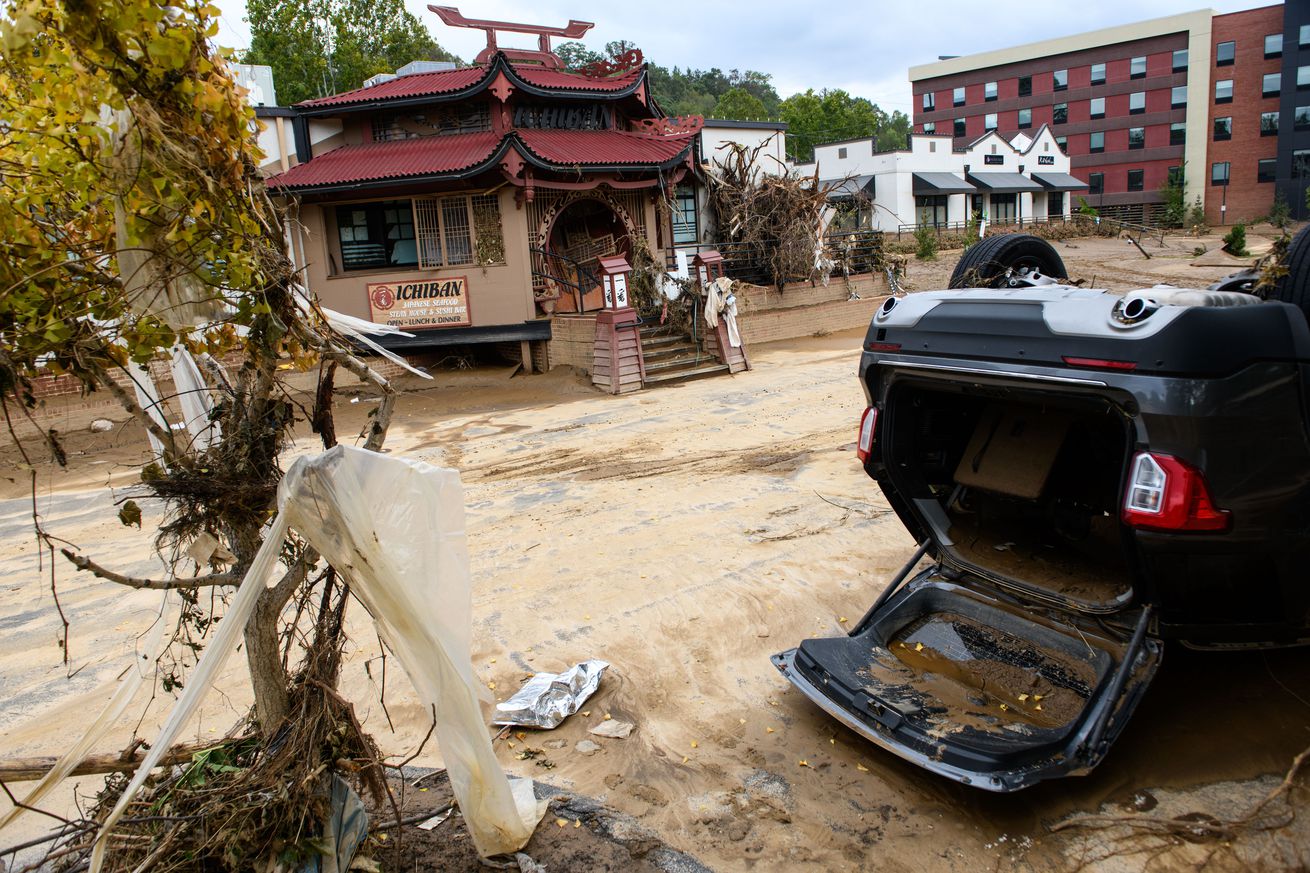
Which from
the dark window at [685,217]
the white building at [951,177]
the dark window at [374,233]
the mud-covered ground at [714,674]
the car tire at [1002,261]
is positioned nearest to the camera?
the mud-covered ground at [714,674]

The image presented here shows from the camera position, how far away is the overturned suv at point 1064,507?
3.31 metres

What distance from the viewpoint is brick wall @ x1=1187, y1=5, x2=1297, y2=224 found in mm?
48312

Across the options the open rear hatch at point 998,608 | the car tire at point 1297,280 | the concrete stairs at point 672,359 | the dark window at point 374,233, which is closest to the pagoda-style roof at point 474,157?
the dark window at point 374,233

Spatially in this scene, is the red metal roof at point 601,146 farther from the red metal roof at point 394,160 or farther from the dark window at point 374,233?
the dark window at point 374,233

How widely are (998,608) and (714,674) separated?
1.58m

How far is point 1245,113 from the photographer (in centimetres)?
4906

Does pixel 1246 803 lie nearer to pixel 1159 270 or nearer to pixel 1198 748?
pixel 1198 748

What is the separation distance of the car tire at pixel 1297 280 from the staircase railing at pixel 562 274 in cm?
1474

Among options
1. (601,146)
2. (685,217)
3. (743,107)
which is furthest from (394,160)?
(743,107)

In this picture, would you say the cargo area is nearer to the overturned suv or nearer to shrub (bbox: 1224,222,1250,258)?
the overturned suv

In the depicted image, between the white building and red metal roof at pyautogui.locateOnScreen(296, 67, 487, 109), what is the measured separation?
21203 mm

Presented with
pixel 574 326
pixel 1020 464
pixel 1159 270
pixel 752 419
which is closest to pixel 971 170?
pixel 1159 270

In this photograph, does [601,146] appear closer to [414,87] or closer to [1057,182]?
[414,87]

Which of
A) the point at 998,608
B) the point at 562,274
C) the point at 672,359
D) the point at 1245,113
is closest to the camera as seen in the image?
the point at 998,608
